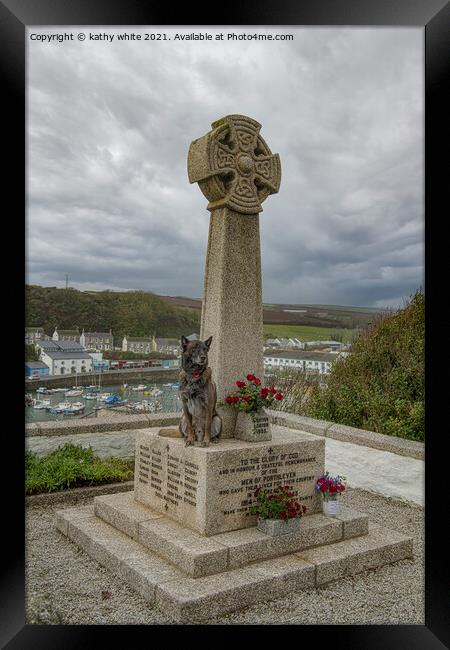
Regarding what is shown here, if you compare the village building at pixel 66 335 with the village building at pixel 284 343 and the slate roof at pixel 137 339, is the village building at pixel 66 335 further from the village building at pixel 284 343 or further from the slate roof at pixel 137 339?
the village building at pixel 284 343

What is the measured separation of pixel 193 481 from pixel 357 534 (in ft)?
5.87

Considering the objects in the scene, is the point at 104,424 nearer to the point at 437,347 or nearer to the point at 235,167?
the point at 235,167

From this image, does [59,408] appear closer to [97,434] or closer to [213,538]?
[97,434]

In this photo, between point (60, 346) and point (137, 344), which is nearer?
point (60, 346)

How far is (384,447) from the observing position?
7.49 m

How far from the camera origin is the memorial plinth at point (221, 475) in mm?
4965

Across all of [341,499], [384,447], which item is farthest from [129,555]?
[384,447]

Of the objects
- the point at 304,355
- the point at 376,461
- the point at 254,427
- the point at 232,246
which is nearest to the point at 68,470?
the point at 254,427

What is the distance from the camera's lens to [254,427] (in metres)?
5.44

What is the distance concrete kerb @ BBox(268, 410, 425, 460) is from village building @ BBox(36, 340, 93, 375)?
10.8 ft

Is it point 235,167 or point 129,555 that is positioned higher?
point 235,167

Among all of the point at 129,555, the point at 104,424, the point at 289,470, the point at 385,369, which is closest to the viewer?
the point at 129,555

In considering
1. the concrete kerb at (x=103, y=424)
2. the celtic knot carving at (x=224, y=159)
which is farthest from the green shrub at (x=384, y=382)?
the celtic knot carving at (x=224, y=159)

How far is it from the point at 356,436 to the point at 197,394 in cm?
348
